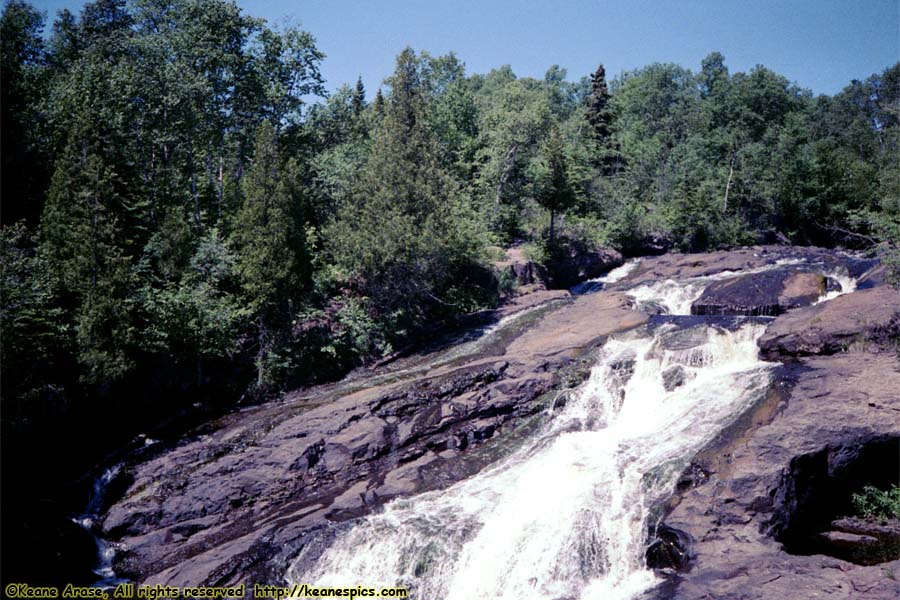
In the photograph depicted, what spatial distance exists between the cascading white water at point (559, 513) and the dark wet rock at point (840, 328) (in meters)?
1.16

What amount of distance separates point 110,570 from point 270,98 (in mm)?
26056

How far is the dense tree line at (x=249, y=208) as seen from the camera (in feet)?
68.5

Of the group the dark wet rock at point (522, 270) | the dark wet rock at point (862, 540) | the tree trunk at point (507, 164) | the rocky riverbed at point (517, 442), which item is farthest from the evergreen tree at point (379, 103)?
the dark wet rock at point (862, 540)

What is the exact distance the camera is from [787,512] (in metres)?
12.9

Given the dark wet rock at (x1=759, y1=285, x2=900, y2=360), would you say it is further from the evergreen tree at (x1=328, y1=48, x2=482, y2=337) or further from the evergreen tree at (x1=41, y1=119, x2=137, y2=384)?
the evergreen tree at (x1=41, y1=119, x2=137, y2=384)

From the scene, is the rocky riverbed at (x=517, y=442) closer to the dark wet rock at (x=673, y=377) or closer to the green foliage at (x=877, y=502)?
the green foliage at (x=877, y=502)

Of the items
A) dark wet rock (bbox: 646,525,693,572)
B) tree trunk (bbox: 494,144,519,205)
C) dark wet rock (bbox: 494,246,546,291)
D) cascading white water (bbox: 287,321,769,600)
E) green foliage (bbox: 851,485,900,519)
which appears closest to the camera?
dark wet rock (bbox: 646,525,693,572)

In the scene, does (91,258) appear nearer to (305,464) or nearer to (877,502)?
(305,464)

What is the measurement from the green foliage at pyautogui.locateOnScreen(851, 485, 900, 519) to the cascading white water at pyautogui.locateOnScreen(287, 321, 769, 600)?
3359 mm

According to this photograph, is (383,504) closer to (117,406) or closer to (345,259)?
(117,406)

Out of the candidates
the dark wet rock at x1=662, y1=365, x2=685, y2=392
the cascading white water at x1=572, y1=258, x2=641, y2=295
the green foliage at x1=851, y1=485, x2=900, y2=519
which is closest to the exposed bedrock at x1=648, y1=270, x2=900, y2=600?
the green foliage at x1=851, y1=485, x2=900, y2=519

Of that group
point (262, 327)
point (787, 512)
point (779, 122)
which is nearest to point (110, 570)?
point (262, 327)

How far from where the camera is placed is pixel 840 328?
61.1 ft

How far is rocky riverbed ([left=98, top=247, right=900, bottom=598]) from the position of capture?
1252 cm
